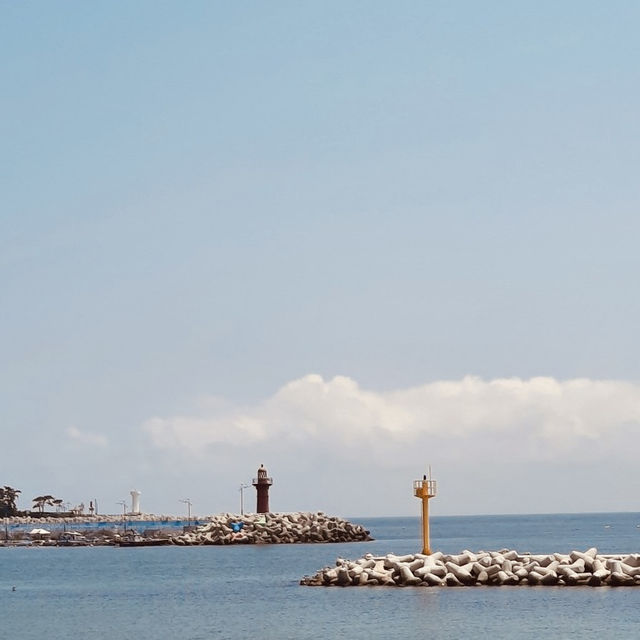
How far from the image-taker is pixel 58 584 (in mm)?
59812

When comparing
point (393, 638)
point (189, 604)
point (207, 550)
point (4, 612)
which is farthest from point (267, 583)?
point (207, 550)

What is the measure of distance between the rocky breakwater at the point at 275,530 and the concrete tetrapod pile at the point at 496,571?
40.3 metres

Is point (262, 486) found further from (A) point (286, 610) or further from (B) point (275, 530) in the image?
(A) point (286, 610)

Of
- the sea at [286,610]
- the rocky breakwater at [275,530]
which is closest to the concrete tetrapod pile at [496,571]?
the sea at [286,610]

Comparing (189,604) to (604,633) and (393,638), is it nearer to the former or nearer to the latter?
(393,638)

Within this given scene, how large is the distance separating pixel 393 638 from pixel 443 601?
6653mm

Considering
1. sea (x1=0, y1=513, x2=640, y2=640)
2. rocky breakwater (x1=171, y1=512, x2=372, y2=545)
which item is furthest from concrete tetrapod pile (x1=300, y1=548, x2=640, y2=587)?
rocky breakwater (x1=171, y1=512, x2=372, y2=545)

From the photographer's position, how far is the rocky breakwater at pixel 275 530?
86.3 meters

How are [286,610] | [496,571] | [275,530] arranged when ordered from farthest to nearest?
1. [275,530]
2. [496,571]
3. [286,610]

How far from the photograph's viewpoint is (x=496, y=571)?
43375 millimetres

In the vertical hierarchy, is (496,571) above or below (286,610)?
above

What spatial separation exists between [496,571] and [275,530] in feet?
145

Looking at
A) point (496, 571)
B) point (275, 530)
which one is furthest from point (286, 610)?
point (275, 530)

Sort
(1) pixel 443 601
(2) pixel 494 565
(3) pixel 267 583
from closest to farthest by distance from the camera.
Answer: (1) pixel 443 601
(2) pixel 494 565
(3) pixel 267 583
